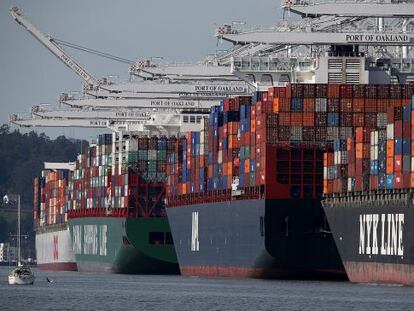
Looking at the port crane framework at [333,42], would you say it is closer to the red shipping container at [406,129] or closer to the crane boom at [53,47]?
the red shipping container at [406,129]

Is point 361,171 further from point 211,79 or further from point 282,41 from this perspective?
point 211,79

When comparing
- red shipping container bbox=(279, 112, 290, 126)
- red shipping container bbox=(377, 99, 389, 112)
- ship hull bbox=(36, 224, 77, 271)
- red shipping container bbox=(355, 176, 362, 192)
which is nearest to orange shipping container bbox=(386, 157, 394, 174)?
red shipping container bbox=(355, 176, 362, 192)

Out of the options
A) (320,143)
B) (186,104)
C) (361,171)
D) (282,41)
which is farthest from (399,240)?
(186,104)

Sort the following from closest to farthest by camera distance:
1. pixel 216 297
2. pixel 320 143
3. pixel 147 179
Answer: pixel 216 297 → pixel 320 143 → pixel 147 179

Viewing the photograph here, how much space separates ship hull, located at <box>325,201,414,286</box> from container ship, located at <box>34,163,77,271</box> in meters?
67.5

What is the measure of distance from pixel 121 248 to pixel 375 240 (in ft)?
146

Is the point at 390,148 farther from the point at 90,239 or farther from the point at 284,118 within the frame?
the point at 90,239

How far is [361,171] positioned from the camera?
106 m

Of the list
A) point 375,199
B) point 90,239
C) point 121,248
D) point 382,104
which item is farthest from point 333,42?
point 90,239

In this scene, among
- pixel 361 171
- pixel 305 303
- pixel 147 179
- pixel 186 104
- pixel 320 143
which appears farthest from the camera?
pixel 186 104

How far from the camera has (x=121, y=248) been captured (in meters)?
146

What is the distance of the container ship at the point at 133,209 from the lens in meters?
144

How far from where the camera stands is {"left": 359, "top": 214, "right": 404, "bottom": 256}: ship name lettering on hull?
10086 centimetres

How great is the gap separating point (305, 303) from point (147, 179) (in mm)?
53543
